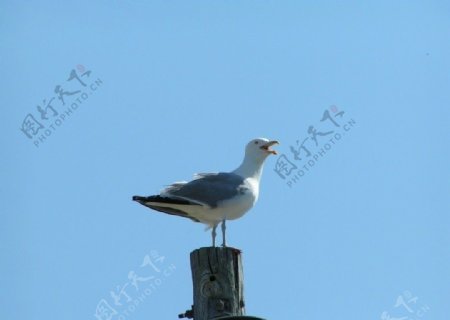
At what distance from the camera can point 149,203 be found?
7.64m

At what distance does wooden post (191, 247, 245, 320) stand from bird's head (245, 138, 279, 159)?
3.40 meters

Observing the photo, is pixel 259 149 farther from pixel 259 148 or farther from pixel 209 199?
pixel 209 199

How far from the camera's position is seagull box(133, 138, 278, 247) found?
773cm

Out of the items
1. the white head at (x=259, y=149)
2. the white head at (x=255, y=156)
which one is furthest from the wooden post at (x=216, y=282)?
the white head at (x=259, y=149)

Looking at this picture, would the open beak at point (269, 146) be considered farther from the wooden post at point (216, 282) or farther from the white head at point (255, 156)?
the wooden post at point (216, 282)

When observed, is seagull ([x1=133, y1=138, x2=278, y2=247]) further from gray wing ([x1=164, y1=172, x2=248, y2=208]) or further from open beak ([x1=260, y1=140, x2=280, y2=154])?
open beak ([x1=260, y1=140, x2=280, y2=154])

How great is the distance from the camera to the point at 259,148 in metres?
8.63

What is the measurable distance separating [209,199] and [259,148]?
3.44 feet

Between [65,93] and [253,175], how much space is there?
8.75ft

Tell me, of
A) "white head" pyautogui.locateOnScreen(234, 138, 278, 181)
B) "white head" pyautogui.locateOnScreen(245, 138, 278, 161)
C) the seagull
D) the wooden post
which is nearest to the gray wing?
the seagull

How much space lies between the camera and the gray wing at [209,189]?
25.6 ft

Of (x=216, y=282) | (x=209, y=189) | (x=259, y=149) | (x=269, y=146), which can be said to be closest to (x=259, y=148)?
(x=259, y=149)

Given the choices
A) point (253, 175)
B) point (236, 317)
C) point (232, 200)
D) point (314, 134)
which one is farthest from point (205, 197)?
point (236, 317)

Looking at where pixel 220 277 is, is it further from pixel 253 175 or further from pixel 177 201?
pixel 253 175
